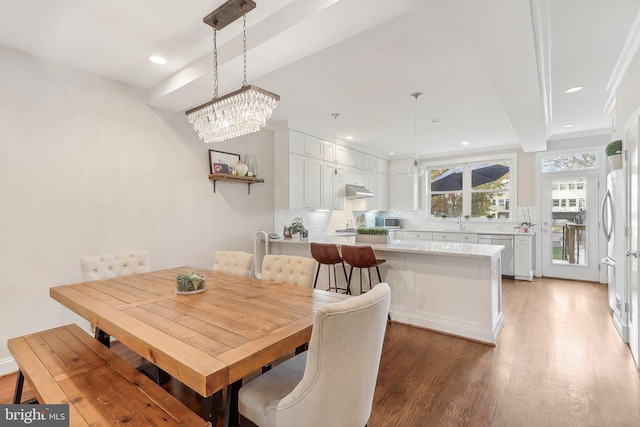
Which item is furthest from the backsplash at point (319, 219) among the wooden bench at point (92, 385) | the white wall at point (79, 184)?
the wooden bench at point (92, 385)

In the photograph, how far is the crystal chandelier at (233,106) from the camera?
6.73ft

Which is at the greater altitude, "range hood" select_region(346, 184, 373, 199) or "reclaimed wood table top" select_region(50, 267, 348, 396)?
"range hood" select_region(346, 184, 373, 199)

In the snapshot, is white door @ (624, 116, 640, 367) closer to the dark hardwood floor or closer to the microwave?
the dark hardwood floor

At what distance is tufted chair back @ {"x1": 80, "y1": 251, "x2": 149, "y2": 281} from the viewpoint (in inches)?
99.7

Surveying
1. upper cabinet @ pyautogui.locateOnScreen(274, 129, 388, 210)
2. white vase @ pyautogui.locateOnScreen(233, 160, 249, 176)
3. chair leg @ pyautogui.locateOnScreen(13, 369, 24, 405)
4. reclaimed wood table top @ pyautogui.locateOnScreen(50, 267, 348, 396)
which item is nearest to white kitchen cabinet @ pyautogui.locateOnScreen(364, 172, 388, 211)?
upper cabinet @ pyautogui.locateOnScreen(274, 129, 388, 210)

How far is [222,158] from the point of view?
4.05 m

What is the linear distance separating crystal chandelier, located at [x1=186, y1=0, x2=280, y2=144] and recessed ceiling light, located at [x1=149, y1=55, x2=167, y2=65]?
586mm

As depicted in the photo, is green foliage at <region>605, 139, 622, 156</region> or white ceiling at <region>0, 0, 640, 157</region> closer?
white ceiling at <region>0, 0, 640, 157</region>

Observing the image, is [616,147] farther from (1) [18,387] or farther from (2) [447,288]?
(1) [18,387]

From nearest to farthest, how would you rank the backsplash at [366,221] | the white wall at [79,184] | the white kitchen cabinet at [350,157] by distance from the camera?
the white wall at [79,184] → the backsplash at [366,221] → the white kitchen cabinet at [350,157]

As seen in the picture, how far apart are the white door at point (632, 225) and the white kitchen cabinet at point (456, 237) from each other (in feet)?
9.83

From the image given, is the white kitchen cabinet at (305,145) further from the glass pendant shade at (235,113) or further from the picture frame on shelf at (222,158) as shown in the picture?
the glass pendant shade at (235,113)

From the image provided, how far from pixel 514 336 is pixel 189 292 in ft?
10.1

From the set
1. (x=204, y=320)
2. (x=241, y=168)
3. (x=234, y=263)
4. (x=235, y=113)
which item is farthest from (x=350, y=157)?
(x=204, y=320)
